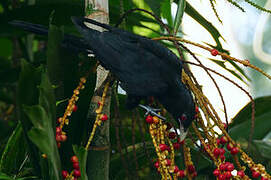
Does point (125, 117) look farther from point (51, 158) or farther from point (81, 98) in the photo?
point (51, 158)

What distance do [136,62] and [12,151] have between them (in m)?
0.36

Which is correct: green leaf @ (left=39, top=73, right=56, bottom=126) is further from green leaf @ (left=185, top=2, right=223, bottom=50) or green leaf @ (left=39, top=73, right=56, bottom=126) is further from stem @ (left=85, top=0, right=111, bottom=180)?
green leaf @ (left=185, top=2, right=223, bottom=50)

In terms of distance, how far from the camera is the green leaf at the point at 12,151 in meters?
0.89

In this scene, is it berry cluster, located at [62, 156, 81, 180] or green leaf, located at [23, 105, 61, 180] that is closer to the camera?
green leaf, located at [23, 105, 61, 180]

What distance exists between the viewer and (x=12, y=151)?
90 cm

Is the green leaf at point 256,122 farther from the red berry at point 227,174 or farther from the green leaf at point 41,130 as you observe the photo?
the green leaf at point 41,130

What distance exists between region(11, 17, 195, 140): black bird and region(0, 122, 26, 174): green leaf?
0.24 metres

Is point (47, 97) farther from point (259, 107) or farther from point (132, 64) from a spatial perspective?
point (259, 107)

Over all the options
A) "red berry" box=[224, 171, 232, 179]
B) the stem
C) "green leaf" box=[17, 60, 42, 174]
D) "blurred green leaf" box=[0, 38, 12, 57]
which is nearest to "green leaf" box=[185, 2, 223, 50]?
the stem

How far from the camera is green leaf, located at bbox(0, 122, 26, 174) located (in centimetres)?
89

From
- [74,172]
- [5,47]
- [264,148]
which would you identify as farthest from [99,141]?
[5,47]

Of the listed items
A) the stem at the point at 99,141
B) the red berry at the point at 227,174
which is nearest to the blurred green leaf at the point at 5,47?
the stem at the point at 99,141

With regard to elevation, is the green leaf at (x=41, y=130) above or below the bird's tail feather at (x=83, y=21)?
below

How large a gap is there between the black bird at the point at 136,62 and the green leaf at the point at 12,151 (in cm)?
24
